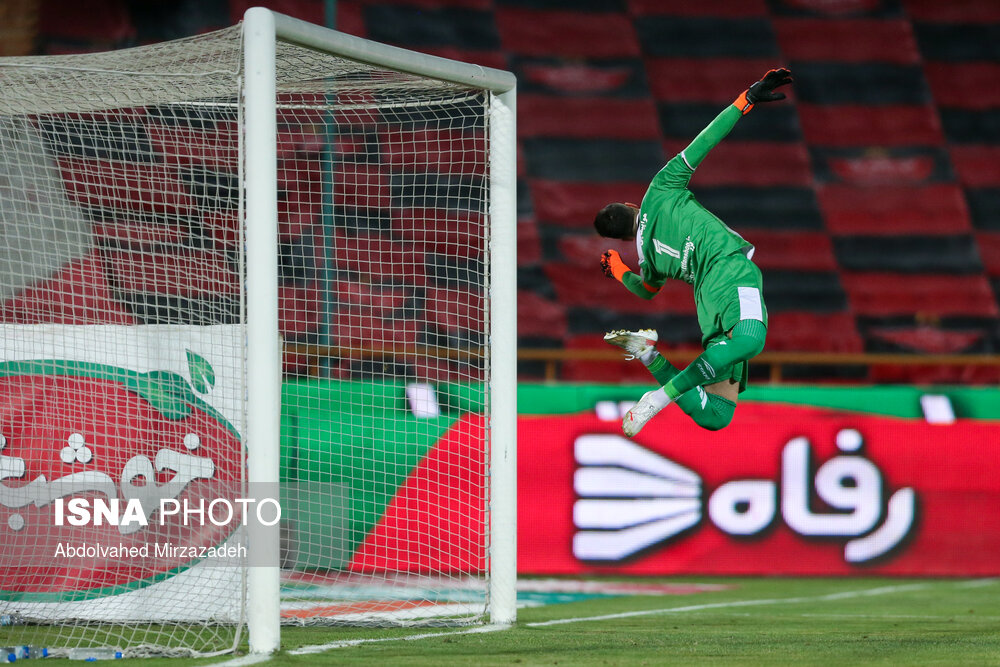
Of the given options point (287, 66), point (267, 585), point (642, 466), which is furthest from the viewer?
point (642, 466)

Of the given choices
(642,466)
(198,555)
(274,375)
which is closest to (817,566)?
(642,466)

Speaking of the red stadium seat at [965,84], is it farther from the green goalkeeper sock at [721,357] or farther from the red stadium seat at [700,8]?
the green goalkeeper sock at [721,357]

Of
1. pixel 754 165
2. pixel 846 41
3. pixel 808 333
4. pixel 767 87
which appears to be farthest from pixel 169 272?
pixel 846 41

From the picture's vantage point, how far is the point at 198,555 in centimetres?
603

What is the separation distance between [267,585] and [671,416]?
4611 mm

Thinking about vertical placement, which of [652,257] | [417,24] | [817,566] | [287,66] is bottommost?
[817,566]

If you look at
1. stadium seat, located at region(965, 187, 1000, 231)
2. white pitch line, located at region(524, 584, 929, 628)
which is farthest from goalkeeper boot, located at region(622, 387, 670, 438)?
stadium seat, located at region(965, 187, 1000, 231)

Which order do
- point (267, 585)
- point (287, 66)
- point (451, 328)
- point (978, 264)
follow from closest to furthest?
point (267, 585), point (287, 66), point (451, 328), point (978, 264)

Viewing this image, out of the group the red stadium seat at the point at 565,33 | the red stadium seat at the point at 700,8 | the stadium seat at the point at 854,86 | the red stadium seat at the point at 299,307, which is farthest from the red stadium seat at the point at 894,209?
the red stadium seat at the point at 299,307

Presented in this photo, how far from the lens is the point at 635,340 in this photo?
6.04m

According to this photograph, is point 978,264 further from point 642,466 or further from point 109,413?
point 109,413

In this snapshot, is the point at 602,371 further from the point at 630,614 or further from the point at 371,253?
the point at 630,614

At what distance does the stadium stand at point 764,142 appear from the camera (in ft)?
44.1

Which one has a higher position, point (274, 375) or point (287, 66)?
point (287, 66)
